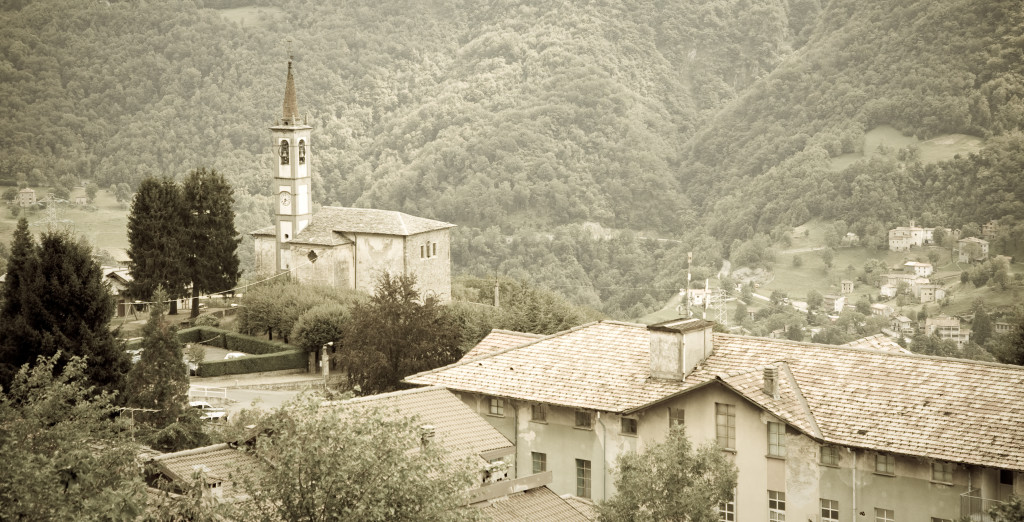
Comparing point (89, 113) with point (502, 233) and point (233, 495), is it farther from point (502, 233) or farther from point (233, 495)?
point (233, 495)

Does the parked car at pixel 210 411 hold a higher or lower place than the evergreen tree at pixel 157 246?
lower

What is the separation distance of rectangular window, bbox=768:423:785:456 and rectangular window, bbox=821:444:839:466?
0.96 metres

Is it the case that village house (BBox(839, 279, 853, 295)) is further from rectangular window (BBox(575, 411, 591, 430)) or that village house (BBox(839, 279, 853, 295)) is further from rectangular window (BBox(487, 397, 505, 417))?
rectangular window (BBox(575, 411, 591, 430))

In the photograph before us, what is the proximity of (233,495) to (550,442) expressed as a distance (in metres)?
14.6

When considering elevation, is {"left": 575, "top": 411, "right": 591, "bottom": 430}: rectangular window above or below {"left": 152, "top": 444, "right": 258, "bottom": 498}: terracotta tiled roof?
above

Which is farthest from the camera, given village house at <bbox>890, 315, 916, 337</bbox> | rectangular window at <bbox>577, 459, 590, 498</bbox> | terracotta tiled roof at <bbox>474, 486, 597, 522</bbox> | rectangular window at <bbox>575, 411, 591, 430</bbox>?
village house at <bbox>890, 315, 916, 337</bbox>

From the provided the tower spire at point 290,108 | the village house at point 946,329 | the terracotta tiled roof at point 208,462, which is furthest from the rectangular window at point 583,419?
the village house at point 946,329

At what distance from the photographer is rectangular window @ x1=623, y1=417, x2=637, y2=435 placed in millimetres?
35031

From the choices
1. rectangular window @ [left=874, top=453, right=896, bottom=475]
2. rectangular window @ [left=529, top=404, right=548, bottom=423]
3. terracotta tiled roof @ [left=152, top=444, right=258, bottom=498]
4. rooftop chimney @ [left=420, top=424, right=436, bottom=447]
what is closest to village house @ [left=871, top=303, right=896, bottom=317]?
rectangular window @ [left=529, top=404, right=548, bottom=423]

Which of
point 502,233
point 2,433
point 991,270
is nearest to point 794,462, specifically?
point 2,433

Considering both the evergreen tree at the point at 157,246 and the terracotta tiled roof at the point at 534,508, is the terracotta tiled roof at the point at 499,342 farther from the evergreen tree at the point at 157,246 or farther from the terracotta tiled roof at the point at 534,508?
the evergreen tree at the point at 157,246

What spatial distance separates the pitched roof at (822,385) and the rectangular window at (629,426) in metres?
0.61

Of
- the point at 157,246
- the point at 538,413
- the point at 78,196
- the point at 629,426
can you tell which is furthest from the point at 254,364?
the point at 78,196

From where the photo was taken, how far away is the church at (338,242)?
63688 millimetres
